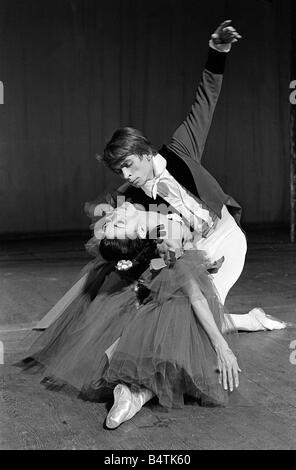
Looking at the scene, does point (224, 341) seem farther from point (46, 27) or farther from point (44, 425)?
point (46, 27)

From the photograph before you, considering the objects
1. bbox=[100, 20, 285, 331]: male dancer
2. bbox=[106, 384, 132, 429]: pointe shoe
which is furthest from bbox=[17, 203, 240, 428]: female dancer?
bbox=[100, 20, 285, 331]: male dancer

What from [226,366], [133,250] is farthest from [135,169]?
[226,366]

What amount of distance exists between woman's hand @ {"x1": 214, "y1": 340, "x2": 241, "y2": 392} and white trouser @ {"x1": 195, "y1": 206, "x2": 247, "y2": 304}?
0.55 meters

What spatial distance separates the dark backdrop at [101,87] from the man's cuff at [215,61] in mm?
6258

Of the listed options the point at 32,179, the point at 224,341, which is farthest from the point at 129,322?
the point at 32,179

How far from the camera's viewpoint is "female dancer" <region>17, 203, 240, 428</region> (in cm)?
260

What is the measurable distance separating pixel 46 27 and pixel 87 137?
61.4 inches

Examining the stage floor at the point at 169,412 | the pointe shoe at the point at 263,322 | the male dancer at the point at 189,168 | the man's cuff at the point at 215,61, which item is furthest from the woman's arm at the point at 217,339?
the pointe shoe at the point at 263,322

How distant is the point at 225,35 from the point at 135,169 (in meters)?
0.71

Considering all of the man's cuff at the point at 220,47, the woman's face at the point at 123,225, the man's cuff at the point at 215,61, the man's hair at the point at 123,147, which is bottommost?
the woman's face at the point at 123,225

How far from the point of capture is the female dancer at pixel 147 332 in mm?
2596

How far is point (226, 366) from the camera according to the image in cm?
261

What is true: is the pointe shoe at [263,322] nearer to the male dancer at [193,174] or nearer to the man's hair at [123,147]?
the male dancer at [193,174]

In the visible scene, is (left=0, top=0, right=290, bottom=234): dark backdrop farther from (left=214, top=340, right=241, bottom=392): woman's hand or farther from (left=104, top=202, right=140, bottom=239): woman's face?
(left=214, top=340, right=241, bottom=392): woman's hand
